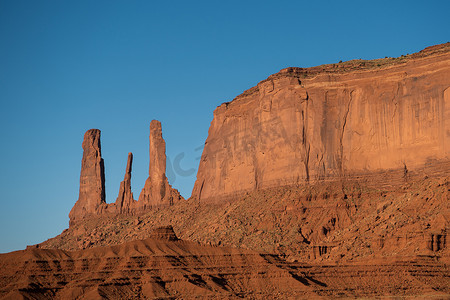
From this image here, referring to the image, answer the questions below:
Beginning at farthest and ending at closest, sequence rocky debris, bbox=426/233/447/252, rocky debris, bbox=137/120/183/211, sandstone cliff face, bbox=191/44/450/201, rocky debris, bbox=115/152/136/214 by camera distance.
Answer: rocky debris, bbox=115/152/136/214
rocky debris, bbox=137/120/183/211
sandstone cliff face, bbox=191/44/450/201
rocky debris, bbox=426/233/447/252

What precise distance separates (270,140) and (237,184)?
31.2ft

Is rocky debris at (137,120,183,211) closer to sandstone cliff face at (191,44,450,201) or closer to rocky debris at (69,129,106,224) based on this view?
sandstone cliff face at (191,44,450,201)

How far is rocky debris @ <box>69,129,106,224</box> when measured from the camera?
6304 inches

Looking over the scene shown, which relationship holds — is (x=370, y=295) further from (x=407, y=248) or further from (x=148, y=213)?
(x=148, y=213)

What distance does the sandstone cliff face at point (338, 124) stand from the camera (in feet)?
356

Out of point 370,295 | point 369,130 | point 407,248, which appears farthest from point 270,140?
point 370,295

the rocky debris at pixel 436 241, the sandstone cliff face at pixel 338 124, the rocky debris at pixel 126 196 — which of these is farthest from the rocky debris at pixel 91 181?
the rocky debris at pixel 436 241

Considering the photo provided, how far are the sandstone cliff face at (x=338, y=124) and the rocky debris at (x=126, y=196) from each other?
20.2 m

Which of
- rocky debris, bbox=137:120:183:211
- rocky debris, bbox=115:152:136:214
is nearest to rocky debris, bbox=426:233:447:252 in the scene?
rocky debris, bbox=137:120:183:211

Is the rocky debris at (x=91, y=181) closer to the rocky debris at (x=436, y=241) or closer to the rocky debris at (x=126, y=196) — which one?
the rocky debris at (x=126, y=196)

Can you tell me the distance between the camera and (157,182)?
486 ft


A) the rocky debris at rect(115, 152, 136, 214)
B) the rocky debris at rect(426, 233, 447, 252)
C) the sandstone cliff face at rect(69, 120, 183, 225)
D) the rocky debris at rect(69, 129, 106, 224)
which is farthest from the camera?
the rocky debris at rect(69, 129, 106, 224)

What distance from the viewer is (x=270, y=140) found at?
4929 inches

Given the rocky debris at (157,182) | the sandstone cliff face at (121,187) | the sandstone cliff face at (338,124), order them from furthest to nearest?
the sandstone cliff face at (121,187) < the rocky debris at (157,182) < the sandstone cliff face at (338,124)
